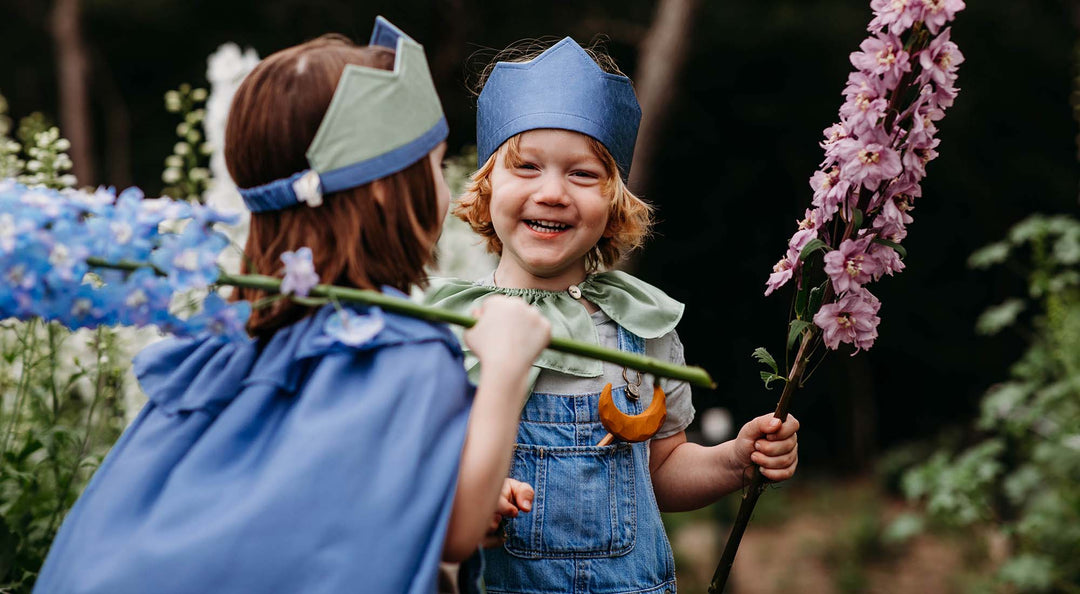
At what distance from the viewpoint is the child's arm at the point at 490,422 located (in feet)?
4.75

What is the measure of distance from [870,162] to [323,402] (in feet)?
3.22

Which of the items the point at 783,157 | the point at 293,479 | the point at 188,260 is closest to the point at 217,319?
the point at 188,260

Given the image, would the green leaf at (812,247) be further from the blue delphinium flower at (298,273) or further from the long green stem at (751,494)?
the blue delphinium flower at (298,273)

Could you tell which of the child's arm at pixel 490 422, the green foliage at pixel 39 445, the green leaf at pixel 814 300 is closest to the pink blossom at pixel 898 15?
the green leaf at pixel 814 300

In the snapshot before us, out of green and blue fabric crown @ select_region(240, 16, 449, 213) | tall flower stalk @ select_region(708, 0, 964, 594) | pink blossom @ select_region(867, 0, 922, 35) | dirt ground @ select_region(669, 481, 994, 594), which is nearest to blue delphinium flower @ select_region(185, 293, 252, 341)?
green and blue fabric crown @ select_region(240, 16, 449, 213)

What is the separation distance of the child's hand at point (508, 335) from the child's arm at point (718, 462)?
595 mm

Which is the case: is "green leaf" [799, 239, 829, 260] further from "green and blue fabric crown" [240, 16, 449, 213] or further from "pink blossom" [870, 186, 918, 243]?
"green and blue fabric crown" [240, 16, 449, 213]

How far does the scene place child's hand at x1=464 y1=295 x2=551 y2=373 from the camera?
1.48 metres

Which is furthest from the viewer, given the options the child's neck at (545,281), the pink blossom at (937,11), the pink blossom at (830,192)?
the child's neck at (545,281)

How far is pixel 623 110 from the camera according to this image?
7.02ft

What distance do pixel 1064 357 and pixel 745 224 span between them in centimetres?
594

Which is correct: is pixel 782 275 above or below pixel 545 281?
above

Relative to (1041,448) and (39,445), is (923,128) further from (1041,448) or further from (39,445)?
(1041,448)

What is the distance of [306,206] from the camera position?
5.10 feet
